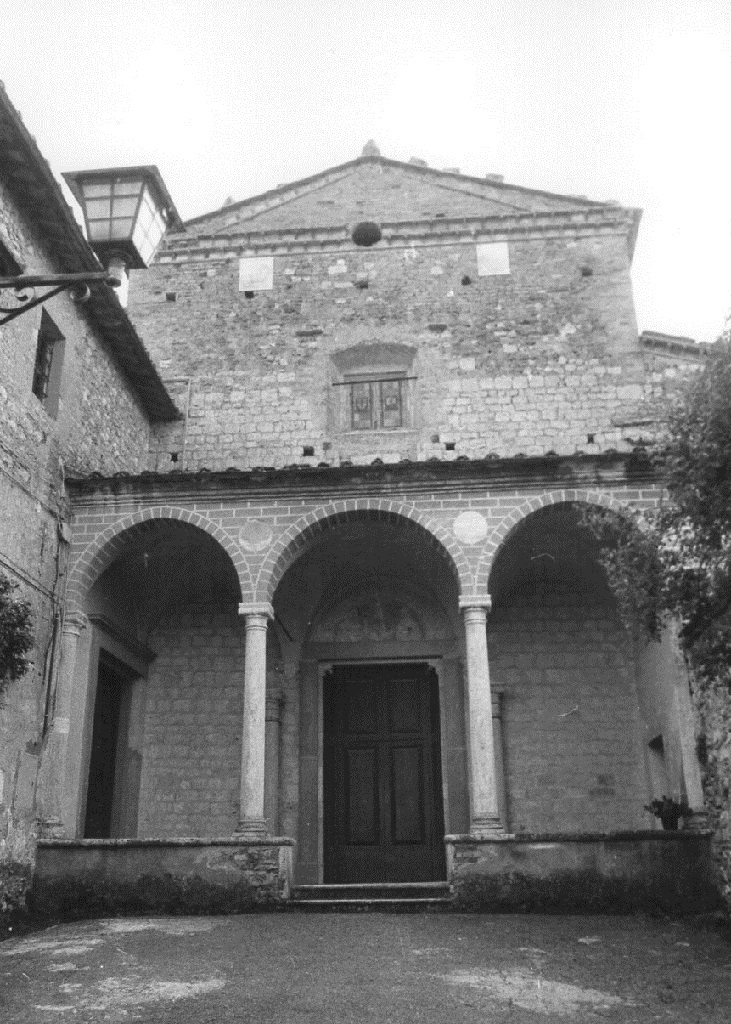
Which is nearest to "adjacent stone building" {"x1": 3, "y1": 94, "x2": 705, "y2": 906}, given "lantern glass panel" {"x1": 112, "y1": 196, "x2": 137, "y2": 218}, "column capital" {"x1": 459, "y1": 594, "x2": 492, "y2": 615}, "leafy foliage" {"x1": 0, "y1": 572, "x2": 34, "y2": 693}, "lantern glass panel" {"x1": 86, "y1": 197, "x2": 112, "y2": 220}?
"column capital" {"x1": 459, "y1": 594, "x2": 492, "y2": 615}

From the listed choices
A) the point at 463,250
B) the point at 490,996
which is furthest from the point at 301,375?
the point at 490,996

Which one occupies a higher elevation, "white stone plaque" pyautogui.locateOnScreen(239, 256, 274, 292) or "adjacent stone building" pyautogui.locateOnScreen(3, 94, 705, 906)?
"white stone plaque" pyautogui.locateOnScreen(239, 256, 274, 292)

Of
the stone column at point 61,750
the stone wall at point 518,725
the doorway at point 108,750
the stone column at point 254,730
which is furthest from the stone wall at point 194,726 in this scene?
the stone column at point 254,730

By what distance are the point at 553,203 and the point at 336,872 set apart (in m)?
10.3

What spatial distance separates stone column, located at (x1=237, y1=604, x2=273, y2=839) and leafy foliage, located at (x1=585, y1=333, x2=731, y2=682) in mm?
4105

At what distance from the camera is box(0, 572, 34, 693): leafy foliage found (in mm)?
7629

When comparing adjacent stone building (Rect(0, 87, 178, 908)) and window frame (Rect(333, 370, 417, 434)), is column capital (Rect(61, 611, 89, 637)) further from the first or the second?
A: window frame (Rect(333, 370, 417, 434))

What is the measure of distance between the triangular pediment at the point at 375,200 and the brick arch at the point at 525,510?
6416mm

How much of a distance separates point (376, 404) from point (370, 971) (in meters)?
9.02

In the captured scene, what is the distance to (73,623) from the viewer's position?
10.2m

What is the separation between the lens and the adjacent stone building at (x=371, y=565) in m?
10.0

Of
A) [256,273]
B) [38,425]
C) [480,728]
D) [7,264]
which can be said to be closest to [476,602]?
[480,728]

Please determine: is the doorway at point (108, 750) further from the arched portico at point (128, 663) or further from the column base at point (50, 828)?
the column base at point (50, 828)

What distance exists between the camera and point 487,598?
10.2 metres
